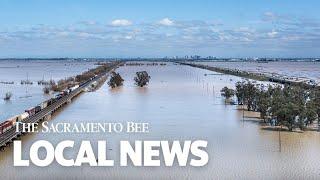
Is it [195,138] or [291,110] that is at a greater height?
[291,110]

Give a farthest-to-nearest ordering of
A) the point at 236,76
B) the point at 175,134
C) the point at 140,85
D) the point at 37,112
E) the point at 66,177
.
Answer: the point at 236,76 < the point at 140,85 < the point at 37,112 < the point at 175,134 < the point at 66,177

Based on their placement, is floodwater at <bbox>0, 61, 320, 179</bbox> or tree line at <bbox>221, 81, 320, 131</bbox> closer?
floodwater at <bbox>0, 61, 320, 179</bbox>

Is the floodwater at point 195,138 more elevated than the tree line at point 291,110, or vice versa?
the tree line at point 291,110

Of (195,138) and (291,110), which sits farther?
(291,110)

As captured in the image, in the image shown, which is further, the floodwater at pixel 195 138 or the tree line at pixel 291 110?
the tree line at pixel 291 110

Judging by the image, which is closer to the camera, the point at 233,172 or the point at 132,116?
the point at 233,172

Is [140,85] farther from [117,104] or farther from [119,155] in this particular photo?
[119,155]

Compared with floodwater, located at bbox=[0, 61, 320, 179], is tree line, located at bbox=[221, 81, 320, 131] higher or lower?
higher

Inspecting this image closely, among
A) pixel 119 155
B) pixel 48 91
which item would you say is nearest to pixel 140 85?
pixel 48 91
